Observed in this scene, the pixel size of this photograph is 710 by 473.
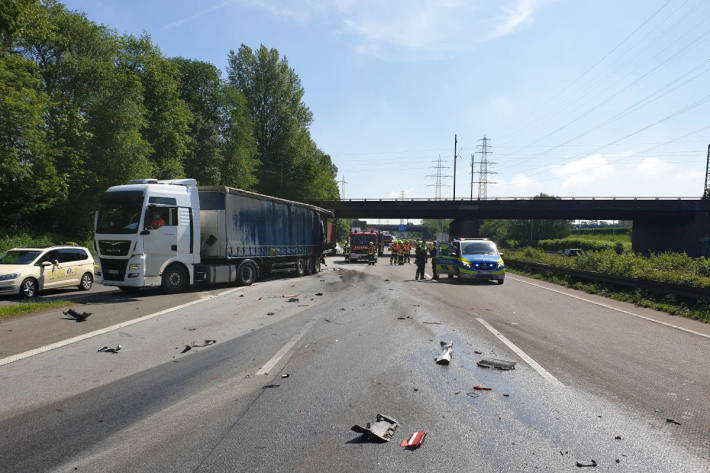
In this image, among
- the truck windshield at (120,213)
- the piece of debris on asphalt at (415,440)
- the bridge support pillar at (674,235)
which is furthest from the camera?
the bridge support pillar at (674,235)

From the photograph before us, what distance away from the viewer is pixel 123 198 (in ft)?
45.2

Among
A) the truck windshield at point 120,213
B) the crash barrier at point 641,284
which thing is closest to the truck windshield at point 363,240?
the crash barrier at point 641,284

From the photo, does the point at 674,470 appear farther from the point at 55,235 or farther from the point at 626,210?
the point at 626,210

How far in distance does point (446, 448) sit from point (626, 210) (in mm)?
57053

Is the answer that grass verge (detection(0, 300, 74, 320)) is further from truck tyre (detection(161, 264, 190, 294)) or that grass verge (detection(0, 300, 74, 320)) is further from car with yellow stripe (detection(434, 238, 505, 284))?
car with yellow stripe (detection(434, 238, 505, 284))

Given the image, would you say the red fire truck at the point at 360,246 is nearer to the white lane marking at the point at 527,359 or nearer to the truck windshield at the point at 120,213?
the truck windshield at the point at 120,213

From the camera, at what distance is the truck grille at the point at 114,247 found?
13422mm

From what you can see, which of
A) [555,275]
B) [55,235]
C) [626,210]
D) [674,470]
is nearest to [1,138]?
[55,235]

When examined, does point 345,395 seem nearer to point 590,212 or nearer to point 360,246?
point 360,246

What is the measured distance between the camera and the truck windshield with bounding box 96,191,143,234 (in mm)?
13534

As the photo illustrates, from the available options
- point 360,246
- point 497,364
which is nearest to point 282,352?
point 497,364

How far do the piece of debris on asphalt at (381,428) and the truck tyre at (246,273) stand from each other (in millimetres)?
13645

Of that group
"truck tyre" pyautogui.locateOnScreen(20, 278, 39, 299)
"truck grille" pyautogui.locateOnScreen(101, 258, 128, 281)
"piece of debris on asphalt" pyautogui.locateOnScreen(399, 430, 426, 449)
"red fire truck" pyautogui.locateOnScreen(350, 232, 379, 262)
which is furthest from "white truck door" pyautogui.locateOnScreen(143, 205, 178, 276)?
"red fire truck" pyautogui.locateOnScreen(350, 232, 379, 262)

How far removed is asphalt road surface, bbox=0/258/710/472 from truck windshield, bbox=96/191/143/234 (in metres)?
4.45
